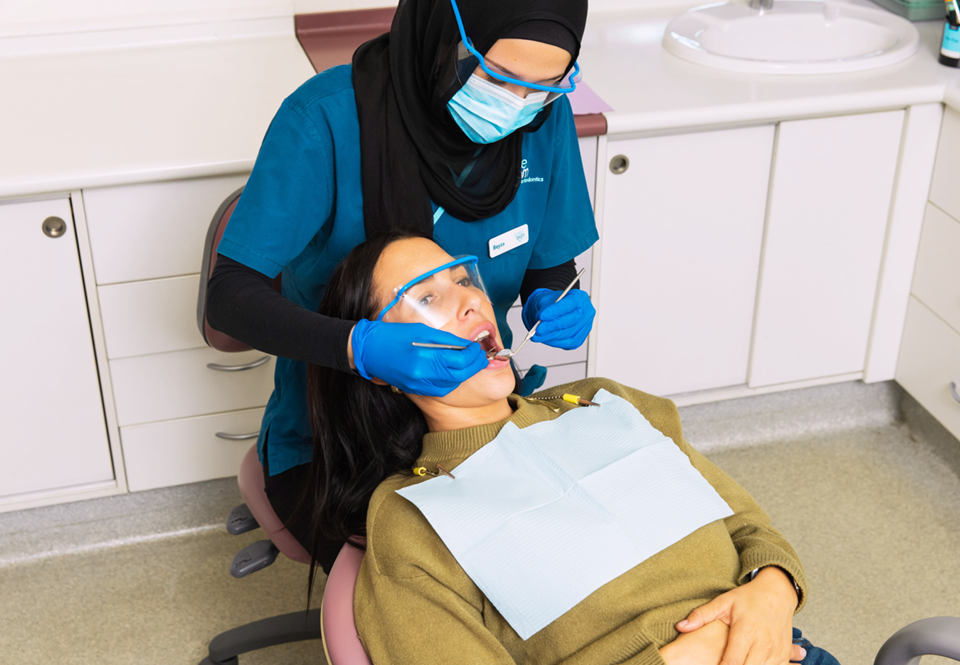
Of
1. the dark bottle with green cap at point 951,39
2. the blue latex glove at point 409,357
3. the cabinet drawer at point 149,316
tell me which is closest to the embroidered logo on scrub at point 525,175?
the blue latex glove at point 409,357

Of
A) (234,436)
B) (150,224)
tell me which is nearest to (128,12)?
(150,224)

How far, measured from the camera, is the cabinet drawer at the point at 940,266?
212cm

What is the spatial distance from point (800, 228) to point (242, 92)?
128 cm

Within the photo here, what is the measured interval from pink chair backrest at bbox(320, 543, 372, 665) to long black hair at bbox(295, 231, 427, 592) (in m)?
0.11

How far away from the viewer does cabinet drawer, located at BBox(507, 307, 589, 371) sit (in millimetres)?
2035

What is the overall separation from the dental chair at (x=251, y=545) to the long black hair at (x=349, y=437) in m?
0.11

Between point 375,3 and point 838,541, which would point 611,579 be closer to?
point 838,541

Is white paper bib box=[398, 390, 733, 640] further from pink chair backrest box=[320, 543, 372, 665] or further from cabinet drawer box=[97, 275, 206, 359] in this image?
cabinet drawer box=[97, 275, 206, 359]

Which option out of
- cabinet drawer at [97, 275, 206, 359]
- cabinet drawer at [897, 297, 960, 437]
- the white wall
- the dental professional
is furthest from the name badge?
cabinet drawer at [897, 297, 960, 437]

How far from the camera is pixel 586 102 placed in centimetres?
195

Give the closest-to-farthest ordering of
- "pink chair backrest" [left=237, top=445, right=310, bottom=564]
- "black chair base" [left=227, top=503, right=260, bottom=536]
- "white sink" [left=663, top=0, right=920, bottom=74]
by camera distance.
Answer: "pink chair backrest" [left=237, top=445, right=310, bottom=564] → "black chair base" [left=227, top=503, right=260, bottom=536] → "white sink" [left=663, top=0, right=920, bottom=74]

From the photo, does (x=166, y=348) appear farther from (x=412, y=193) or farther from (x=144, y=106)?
(x=412, y=193)

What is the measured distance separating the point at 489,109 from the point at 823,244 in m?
1.23

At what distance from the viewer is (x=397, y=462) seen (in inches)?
52.4
